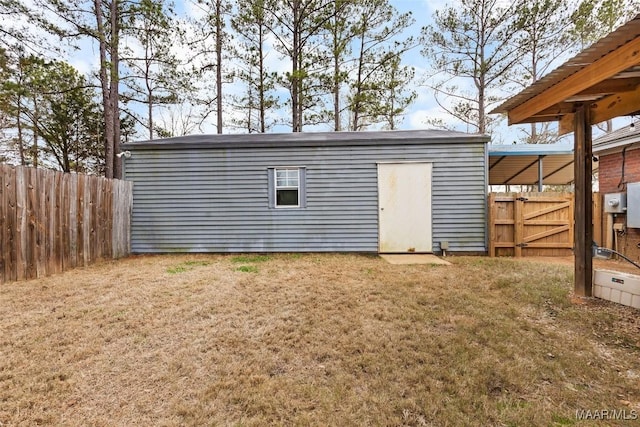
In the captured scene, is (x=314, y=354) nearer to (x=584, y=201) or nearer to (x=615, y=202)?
(x=584, y=201)

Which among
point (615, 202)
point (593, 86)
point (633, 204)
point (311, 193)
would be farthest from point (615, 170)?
point (311, 193)

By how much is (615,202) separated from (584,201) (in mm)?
3617

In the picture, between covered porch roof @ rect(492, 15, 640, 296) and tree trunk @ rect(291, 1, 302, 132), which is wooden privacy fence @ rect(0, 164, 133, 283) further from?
tree trunk @ rect(291, 1, 302, 132)

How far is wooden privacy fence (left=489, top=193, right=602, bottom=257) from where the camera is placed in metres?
6.44

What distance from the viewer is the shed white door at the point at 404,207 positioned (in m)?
6.69

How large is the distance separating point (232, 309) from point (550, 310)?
3.36 metres

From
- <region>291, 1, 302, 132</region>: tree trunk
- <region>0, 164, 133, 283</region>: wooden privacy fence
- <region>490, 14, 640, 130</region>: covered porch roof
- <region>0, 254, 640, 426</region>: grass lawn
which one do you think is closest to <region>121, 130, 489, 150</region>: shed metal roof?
<region>0, 164, 133, 283</region>: wooden privacy fence

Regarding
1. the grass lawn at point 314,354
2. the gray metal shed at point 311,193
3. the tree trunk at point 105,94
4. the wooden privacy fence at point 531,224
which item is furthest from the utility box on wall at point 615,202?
the tree trunk at point 105,94

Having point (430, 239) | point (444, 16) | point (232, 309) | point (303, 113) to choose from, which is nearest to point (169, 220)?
point (232, 309)

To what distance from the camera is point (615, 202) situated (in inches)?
227

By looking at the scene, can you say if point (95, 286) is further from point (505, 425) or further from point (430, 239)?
point (430, 239)

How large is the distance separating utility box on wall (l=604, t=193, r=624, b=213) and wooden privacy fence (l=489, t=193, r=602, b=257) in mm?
570

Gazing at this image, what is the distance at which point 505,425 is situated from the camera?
1.53 m

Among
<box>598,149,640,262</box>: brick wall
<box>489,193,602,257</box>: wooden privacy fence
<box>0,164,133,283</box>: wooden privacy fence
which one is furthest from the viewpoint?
<box>489,193,602,257</box>: wooden privacy fence
